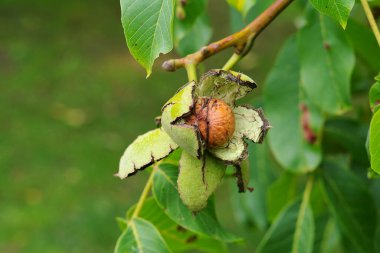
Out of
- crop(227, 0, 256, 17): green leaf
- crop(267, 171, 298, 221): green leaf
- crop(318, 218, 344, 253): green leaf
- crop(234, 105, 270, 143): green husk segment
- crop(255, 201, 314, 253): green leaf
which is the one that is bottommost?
crop(318, 218, 344, 253): green leaf

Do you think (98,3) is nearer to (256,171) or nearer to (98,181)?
(98,181)

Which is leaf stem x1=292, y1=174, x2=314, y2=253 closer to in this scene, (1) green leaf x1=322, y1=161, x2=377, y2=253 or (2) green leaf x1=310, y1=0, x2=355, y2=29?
(1) green leaf x1=322, y1=161, x2=377, y2=253

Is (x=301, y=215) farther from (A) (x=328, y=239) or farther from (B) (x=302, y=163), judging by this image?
(A) (x=328, y=239)

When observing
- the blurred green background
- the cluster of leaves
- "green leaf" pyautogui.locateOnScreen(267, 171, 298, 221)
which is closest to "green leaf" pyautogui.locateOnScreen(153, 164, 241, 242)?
the cluster of leaves

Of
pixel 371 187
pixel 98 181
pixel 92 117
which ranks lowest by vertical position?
pixel 371 187

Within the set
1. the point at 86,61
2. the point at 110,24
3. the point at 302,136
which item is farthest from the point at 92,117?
the point at 302,136

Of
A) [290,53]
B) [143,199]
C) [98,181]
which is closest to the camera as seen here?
[143,199]

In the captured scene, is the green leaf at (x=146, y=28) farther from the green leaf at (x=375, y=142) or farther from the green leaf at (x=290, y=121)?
the green leaf at (x=290, y=121)
